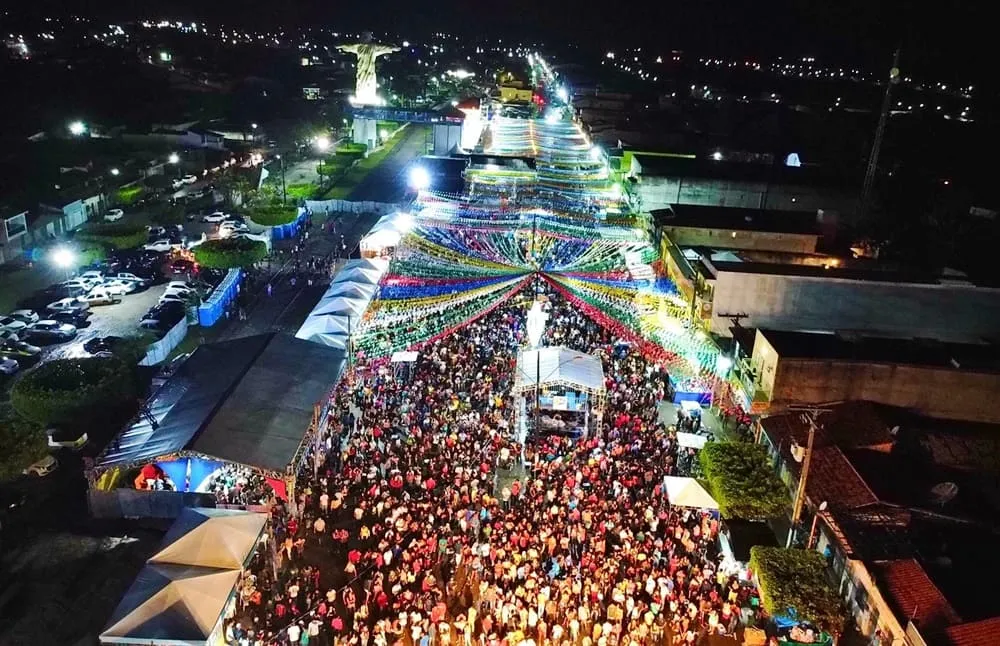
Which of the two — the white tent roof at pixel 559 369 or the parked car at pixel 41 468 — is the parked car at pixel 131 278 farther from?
the white tent roof at pixel 559 369

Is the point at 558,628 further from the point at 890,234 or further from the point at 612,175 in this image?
the point at 612,175

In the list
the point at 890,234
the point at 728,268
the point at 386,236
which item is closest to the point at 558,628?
the point at 728,268

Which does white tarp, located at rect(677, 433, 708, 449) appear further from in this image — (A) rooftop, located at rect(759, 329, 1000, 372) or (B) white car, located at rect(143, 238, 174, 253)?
(B) white car, located at rect(143, 238, 174, 253)

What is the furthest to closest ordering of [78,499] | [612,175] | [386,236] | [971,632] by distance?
[612,175] → [386,236] → [78,499] → [971,632]

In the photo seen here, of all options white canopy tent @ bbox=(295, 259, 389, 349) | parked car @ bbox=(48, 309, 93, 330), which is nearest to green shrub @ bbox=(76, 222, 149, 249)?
parked car @ bbox=(48, 309, 93, 330)

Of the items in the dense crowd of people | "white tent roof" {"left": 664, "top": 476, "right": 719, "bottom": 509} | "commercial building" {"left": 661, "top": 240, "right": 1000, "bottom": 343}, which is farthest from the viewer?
"commercial building" {"left": 661, "top": 240, "right": 1000, "bottom": 343}

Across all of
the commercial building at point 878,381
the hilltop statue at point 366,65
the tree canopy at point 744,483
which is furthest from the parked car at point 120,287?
the hilltop statue at point 366,65
